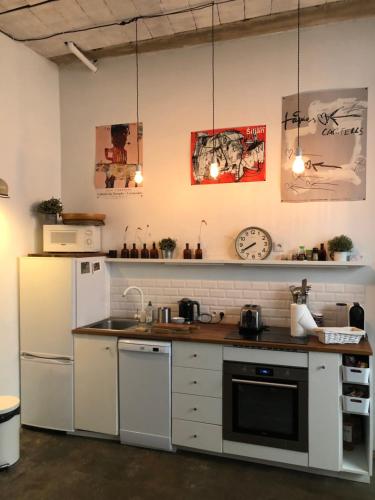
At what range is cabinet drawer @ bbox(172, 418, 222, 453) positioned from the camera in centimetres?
301

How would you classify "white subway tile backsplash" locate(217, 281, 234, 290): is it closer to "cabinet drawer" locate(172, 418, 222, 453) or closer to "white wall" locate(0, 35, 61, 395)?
"cabinet drawer" locate(172, 418, 222, 453)

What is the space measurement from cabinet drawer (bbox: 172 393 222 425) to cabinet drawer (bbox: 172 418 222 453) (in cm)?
4

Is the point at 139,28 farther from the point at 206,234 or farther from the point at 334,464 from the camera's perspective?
the point at 334,464

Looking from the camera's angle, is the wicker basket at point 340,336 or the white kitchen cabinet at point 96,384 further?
the white kitchen cabinet at point 96,384

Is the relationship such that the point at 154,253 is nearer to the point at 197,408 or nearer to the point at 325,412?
the point at 197,408

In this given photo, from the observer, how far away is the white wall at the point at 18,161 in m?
3.46

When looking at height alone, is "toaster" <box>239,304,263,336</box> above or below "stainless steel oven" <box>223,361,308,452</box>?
above

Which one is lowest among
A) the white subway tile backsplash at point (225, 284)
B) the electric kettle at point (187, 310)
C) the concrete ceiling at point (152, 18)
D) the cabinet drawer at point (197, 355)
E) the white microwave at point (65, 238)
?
the cabinet drawer at point (197, 355)

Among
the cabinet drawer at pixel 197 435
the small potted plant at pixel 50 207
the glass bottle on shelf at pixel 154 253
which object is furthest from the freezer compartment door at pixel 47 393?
the small potted plant at pixel 50 207

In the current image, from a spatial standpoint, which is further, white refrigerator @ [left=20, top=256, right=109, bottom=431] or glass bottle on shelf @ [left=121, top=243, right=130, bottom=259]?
glass bottle on shelf @ [left=121, top=243, right=130, bottom=259]

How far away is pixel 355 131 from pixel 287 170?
2.03 ft

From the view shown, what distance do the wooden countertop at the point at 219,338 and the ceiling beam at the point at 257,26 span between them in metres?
2.64

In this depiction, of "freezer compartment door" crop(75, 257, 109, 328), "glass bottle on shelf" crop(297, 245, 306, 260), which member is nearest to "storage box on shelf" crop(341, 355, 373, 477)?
"glass bottle on shelf" crop(297, 245, 306, 260)

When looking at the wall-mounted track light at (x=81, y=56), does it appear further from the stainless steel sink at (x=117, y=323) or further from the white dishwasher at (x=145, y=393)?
the white dishwasher at (x=145, y=393)
